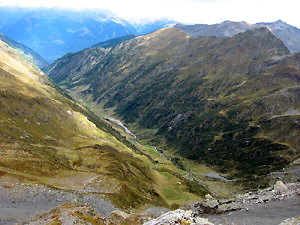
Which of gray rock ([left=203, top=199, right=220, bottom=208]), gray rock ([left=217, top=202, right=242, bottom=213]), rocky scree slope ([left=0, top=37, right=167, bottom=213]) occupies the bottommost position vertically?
rocky scree slope ([left=0, top=37, right=167, bottom=213])

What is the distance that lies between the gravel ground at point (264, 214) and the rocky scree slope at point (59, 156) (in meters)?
34.3

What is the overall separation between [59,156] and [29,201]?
4794 centimetres

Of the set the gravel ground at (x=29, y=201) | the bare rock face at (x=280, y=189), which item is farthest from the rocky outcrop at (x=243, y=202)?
the gravel ground at (x=29, y=201)

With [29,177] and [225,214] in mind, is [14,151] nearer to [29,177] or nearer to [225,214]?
[29,177]

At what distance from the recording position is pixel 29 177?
6781 cm

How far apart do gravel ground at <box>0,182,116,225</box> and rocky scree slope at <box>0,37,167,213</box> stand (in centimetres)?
262

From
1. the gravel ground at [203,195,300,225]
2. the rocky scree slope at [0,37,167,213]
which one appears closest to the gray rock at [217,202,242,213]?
the gravel ground at [203,195,300,225]

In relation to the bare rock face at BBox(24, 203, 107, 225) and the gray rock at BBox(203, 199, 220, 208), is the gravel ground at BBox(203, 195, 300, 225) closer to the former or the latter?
the gray rock at BBox(203, 199, 220, 208)

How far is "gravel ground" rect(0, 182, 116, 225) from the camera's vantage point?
4668 centimetres

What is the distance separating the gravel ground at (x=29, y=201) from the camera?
4668 centimetres

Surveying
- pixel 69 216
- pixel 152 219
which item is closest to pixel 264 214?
pixel 152 219

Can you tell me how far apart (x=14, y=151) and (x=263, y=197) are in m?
73.0

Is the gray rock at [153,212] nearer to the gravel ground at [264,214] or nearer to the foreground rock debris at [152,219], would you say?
the foreground rock debris at [152,219]

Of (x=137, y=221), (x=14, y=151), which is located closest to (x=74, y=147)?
(x=14, y=151)
